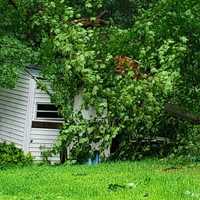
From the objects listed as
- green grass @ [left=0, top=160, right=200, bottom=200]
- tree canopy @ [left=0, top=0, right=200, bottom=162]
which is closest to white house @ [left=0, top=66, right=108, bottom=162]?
tree canopy @ [left=0, top=0, right=200, bottom=162]

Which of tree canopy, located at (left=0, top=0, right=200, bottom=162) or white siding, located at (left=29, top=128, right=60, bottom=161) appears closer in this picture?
tree canopy, located at (left=0, top=0, right=200, bottom=162)

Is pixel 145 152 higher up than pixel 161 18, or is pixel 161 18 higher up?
pixel 161 18

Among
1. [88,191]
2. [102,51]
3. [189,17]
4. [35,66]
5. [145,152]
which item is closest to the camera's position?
[88,191]

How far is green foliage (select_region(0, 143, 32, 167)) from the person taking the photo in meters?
15.8

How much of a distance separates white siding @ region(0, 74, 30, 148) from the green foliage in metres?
2.68

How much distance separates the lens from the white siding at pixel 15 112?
19016 mm

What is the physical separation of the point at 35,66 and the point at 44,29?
70.3 inches

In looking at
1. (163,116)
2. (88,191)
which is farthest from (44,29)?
(88,191)

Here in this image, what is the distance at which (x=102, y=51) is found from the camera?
53.1 feet

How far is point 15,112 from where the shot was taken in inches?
760

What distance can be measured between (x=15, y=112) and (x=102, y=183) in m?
9.37

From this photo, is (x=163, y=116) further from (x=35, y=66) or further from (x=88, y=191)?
(x=88, y=191)

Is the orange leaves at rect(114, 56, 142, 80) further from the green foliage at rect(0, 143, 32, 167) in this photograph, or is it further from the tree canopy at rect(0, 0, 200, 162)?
the green foliage at rect(0, 143, 32, 167)

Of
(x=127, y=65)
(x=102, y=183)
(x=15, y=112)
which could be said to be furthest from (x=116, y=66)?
(x=102, y=183)
